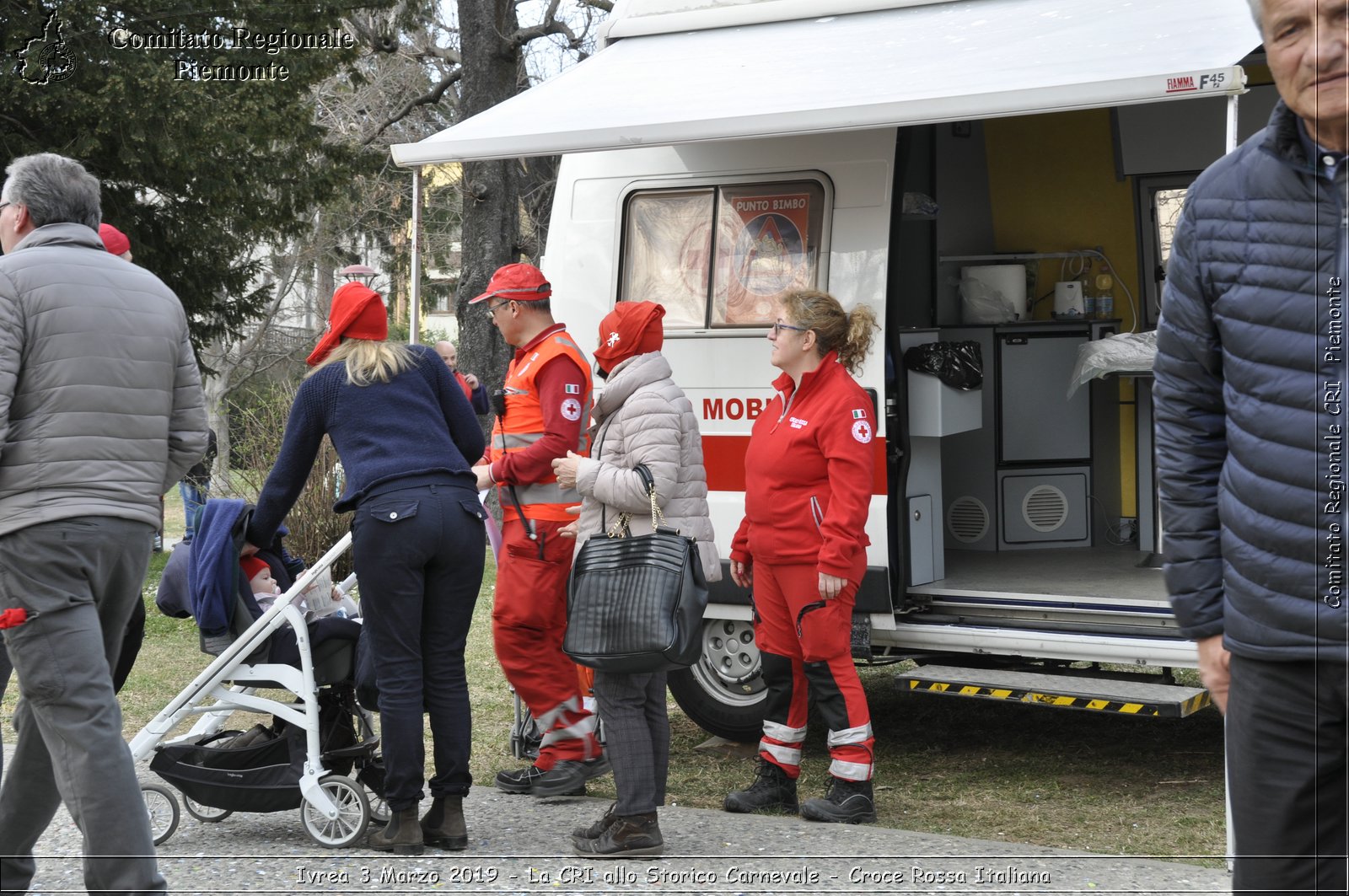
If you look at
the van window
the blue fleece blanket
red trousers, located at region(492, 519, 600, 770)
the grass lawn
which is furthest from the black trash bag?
the blue fleece blanket

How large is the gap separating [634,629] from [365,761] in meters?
1.20

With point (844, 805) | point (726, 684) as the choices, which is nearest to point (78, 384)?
point (844, 805)

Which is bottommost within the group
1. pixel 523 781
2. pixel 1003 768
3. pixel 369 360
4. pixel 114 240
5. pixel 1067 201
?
pixel 1003 768

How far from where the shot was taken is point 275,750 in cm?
492

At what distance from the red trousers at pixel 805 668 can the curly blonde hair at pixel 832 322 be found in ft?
2.72

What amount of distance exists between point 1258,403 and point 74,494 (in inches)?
115

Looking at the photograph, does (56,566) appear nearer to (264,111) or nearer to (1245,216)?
(1245,216)

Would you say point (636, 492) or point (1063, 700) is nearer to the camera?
point (636, 492)

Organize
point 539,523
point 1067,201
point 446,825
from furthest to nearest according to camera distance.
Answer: point 1067,201, point 539,523, point 446,825

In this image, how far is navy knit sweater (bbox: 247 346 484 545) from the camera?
15.3ft

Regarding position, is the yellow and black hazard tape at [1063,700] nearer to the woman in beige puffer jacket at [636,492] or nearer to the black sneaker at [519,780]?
the woman in beige puffer jacket at [636,492]

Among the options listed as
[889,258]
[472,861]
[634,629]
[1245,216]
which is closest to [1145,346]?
[889,258]

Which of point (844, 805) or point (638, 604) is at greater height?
point (638, 604)

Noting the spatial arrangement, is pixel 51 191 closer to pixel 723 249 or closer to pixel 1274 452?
→ pixel 723 249
